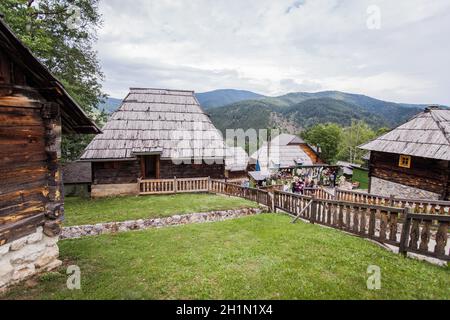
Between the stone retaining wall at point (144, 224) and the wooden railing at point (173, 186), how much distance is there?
435 cm

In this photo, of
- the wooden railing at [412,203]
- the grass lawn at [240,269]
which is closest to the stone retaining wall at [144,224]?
the grass lawn at [240,269]

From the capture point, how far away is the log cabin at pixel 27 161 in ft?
14.8

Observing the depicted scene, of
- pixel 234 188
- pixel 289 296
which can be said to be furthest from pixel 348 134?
pixel 289 296

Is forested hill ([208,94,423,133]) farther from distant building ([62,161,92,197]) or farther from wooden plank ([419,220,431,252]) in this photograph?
wooden plank ([419,220,431,252])

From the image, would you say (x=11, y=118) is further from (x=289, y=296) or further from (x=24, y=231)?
(x=289, y=296)

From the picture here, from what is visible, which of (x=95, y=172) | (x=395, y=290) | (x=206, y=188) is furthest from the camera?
(x=206, y=188)

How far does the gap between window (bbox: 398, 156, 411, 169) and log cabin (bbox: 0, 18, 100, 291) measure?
18834 mm

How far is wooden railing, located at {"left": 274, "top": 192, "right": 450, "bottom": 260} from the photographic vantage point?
17.5 ft

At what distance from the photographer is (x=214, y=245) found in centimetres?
681

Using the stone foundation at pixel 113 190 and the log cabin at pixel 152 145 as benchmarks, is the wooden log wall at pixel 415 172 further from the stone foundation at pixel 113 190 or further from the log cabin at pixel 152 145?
the stone foundation at pixel 113 190

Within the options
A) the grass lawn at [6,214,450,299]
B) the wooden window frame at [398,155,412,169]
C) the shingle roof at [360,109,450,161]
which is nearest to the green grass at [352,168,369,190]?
the shingle roof at [360,109,450,161]

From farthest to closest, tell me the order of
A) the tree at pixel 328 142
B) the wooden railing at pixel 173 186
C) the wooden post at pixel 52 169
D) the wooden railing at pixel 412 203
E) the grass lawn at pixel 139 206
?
the tree at pixel 328 142, the wooden railing at pixel 173 186, the grass lawn at pixel 139 206, the wooden railing at pixel 412 203, the wooden post at pixel 52 169

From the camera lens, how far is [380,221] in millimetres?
6527
